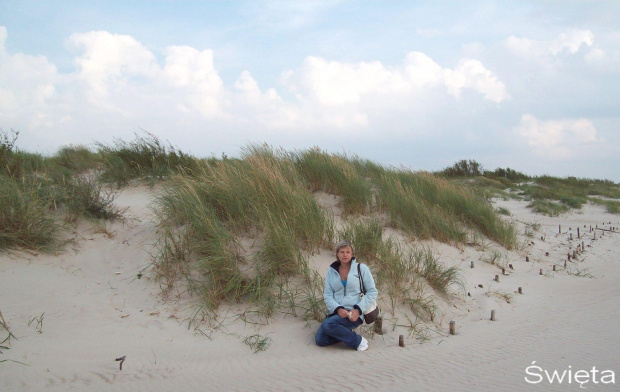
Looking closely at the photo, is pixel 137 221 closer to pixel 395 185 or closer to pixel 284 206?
pixel 284 206

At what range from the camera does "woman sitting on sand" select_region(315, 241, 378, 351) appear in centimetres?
452

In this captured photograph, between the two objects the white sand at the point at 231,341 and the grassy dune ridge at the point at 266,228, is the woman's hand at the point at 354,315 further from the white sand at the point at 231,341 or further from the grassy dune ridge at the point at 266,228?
the grassy dune ridge at the point at 266,228

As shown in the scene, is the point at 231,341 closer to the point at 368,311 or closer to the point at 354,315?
the point at 354,315

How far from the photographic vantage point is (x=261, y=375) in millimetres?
3947

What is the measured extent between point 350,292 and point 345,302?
0.13 metres

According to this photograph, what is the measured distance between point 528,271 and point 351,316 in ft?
17.0

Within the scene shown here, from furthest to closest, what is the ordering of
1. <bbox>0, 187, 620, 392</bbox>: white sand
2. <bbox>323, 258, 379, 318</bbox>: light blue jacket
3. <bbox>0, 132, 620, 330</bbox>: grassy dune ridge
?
<bbox>0, 132, 620, 330</bbox>: grassy dune ridge < <bbox>323, 258, 379, 318</bbox>: light blue jacket < <bbox>0, 187, 620, 392</bbox>: white sand

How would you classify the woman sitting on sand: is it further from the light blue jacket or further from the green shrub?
the green shrub

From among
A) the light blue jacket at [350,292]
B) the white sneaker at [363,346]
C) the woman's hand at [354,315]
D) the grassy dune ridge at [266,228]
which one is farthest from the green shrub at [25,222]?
the white sneaker at [363,346]

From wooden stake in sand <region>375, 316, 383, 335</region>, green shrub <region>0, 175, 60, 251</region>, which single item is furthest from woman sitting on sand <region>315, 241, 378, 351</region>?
green shrub <region>0, 175, 60, 251</region>

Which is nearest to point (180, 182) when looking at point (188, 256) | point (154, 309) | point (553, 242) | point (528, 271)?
point (188, 256)

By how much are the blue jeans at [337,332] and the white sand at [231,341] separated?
9 centimetres

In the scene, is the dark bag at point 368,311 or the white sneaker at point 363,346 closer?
the white sneaker at point 363,346

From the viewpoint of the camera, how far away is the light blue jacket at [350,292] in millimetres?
4688
